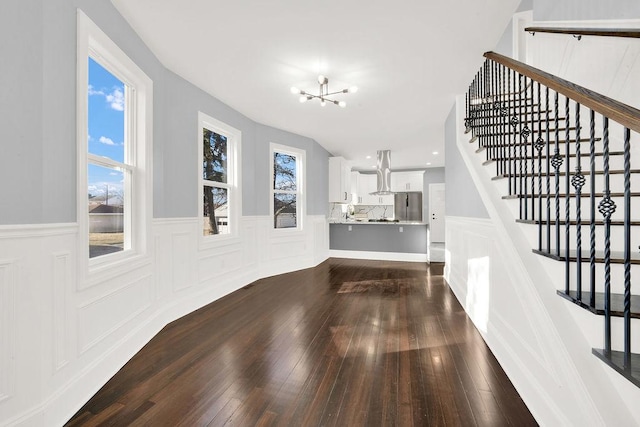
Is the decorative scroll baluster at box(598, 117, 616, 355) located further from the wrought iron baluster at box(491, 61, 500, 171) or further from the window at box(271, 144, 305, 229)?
the window at box(271, 144, 305, 229)

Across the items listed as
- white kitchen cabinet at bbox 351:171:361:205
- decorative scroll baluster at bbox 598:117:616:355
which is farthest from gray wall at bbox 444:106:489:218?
white kitchen cabinet at bbox 351:171:361:205

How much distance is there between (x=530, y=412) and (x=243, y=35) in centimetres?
345

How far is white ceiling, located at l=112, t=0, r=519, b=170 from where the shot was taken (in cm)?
218

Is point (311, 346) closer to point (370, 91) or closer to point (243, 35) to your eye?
point (243, 35)

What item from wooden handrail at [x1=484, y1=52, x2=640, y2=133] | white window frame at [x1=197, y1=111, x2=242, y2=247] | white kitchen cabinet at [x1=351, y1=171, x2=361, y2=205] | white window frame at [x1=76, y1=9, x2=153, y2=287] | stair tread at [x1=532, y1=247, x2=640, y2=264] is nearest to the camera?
wooden handrail at [x1=484, y1=52, x2=640, y2=133]

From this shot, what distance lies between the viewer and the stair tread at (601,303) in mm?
1037

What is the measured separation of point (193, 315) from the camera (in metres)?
3.22

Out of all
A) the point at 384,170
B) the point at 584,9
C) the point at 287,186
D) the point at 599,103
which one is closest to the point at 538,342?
the point at 599,103

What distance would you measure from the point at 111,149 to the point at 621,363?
10.7 feet

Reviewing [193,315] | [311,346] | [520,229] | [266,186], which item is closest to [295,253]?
[266,186]

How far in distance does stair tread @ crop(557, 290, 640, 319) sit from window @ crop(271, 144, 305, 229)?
442cm

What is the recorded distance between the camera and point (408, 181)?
29.1 feet

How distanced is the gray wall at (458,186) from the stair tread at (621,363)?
1740 mm

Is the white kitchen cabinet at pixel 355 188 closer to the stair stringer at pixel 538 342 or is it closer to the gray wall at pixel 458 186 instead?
the gray wall at pixel 458 186
